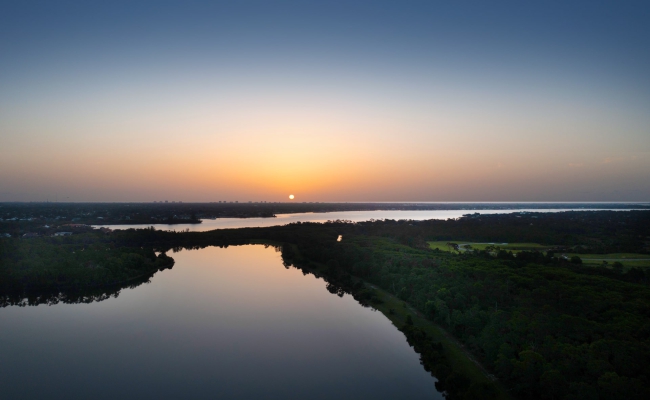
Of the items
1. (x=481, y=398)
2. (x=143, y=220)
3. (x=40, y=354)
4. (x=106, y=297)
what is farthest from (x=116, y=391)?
(x=143, y=220)

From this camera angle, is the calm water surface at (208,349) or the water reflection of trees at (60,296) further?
the water reflection of trees at (60,296)

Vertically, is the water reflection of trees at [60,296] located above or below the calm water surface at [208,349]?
above

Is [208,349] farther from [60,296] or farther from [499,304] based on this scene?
[60,296]

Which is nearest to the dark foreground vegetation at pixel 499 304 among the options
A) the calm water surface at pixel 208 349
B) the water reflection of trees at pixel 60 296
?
the water reflection of trees at pixel 60 296

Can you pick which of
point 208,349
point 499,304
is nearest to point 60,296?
point 208,349

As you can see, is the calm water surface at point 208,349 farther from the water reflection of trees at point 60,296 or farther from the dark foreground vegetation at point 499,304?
the dark foreground vegetation at point 499,304

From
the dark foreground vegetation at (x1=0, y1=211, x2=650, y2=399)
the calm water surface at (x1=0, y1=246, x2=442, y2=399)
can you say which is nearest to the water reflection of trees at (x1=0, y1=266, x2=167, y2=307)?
the dark foreground vegetation at (x1=0, y1=211, x2=650, y2=399)

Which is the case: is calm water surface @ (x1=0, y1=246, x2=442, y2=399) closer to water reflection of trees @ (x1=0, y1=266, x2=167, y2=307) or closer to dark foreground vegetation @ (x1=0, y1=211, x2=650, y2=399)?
water reflection of trees @ (x1=0, y1=266, x2=167, y2=307)

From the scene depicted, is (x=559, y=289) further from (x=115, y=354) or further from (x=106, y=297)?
(x=106, y=297)
